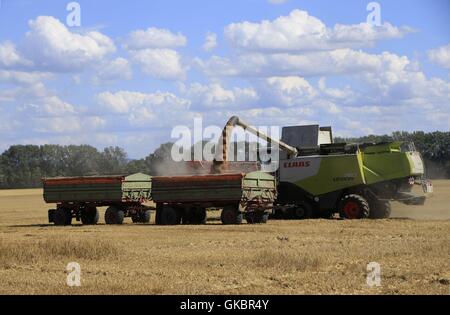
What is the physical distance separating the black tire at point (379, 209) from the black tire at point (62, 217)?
11337 millimetres

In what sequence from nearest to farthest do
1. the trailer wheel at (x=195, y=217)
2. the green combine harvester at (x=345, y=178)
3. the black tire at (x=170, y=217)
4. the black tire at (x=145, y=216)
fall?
1. the green combine harvester at (x=345, y=178)
2. the black tire at (x=170, y=217)
3. the trailer wheel at (x=195, y=217)
4. the black tire at (x=145, y=216)

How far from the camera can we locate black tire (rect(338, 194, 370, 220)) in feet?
89.4

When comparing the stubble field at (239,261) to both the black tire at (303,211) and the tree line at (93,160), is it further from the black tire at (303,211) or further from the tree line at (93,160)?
the tree line at (93,160)

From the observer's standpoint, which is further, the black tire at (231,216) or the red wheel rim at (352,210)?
the red wheel rim at (352,210)

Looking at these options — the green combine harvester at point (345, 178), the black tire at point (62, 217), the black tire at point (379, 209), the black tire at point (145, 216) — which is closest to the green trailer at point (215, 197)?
the green combine harvester at point (345, 178)

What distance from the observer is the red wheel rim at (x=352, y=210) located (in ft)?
89.6

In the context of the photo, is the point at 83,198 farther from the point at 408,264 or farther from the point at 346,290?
the point at 346,290

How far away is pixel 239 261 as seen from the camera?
15.4 meters

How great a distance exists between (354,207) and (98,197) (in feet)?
30.7

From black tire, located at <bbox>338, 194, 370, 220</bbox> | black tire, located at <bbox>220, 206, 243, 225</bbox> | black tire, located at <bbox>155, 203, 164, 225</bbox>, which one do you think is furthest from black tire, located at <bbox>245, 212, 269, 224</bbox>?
black tire, located at <bbox>155, 203, 164, 225</bbox>

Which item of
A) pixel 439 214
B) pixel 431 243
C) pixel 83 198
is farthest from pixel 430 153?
pixel 431 243
